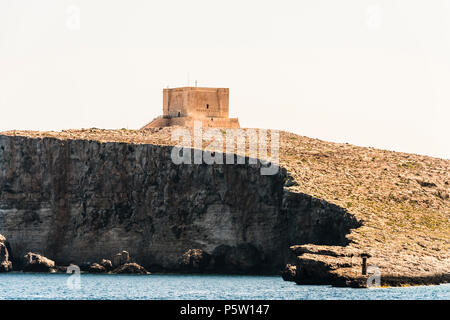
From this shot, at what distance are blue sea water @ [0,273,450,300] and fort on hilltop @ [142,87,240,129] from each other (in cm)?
3071

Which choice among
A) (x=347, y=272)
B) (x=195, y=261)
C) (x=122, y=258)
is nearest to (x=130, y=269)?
(x=122, y=258)

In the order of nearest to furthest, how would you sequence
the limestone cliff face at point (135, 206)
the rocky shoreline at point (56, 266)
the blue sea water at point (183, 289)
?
Result: the blue sea water at point (183, 289), the rocky shoreline at point (56, 266), the limestone cliff face at point (135, 206)

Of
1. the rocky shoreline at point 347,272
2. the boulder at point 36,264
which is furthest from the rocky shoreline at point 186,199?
the rocky shoreline at point 347,272

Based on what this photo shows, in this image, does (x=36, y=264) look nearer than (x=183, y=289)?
No

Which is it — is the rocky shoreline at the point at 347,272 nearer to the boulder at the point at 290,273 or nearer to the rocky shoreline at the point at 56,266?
the boulder at the point at 290,273

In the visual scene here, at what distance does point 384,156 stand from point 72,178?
33.8m

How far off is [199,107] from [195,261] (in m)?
25.2

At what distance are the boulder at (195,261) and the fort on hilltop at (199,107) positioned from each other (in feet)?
72.2

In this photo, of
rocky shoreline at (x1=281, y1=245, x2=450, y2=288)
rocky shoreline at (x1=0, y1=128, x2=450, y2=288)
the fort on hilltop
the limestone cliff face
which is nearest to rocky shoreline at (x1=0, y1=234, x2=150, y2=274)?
rocky shoreline at (x1=0, y1=128, x2=450, y2=288)

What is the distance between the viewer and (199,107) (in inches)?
6043

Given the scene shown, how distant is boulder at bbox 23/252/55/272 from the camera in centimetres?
13638

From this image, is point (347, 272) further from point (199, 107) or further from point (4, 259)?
point (199, 107)

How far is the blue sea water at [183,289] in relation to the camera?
93781mm

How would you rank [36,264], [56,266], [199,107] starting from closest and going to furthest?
[36,264]
[56,266]
[199,107]
